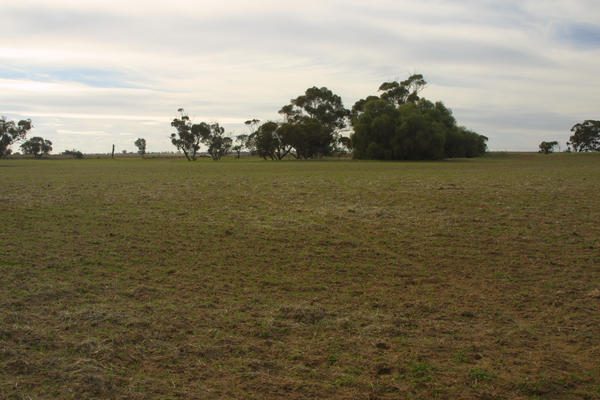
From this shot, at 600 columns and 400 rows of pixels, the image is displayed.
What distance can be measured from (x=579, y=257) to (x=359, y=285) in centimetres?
550

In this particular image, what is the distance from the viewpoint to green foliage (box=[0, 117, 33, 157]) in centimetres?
9137

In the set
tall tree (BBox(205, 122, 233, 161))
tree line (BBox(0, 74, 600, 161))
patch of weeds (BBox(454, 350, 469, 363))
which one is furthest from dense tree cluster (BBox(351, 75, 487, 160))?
patch of weeds (BBox(454, 350, 469, 363))

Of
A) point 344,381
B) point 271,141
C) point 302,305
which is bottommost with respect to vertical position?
point 344,381

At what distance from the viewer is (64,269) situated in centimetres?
994

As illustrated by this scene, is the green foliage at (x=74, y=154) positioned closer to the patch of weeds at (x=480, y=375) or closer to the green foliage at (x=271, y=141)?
the green foliage at (x=271, y=141)

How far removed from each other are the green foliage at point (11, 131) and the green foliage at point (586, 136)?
419 feet

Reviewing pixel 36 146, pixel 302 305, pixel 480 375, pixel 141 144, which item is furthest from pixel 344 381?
pixel 141 144

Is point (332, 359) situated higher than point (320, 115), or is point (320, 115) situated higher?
point (320, 115)

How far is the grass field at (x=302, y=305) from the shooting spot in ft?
18.5

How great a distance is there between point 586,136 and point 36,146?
147145mm

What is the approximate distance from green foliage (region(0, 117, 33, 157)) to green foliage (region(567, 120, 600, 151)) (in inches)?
5026

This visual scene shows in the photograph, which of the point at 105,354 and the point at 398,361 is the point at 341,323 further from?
the point at 105,354

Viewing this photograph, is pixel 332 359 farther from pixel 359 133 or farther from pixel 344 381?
pixel 359 133

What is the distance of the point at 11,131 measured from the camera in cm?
9206
